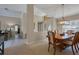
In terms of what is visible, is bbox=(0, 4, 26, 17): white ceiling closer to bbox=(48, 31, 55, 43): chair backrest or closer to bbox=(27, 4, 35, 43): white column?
bbox=(27, 4, 35, 43): white column

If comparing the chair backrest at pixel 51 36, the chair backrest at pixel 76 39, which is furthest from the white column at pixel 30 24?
the chair backrest at pixel 76 39

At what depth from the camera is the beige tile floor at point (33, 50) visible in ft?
7.20

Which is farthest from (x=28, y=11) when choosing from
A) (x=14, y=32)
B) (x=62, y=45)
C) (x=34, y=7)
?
(x=62, y=45)

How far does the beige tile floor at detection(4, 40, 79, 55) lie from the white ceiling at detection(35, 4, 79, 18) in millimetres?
650

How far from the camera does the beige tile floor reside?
220cm

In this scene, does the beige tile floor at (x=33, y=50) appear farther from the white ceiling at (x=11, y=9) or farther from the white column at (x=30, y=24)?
the white ceiling at (x=11, y=9)

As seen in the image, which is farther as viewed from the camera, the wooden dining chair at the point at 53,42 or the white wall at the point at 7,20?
the wooden dining chair at the point at 53,42

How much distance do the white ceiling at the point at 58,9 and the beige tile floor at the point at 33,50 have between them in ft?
2.13

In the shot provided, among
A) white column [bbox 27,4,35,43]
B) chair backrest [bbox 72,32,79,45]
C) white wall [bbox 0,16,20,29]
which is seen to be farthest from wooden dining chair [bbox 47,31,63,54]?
white wall [bbox 0,16,20,29]

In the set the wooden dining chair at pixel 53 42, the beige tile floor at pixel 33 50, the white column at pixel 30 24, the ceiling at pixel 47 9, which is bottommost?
the beige tile floor at pixel 33 50

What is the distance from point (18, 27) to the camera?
2178 mm

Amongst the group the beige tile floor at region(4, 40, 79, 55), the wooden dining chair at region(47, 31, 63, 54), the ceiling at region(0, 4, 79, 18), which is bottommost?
the beige tile floor at region(4, 40, 79, 55)

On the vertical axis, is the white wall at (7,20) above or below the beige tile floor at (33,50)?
above

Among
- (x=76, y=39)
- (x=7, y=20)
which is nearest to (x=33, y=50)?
(x=7, y=20)
